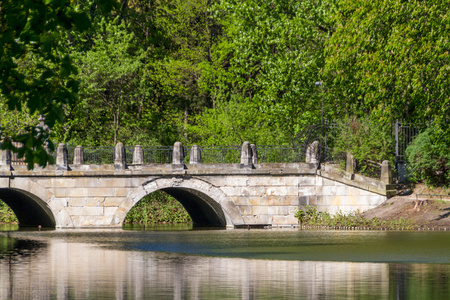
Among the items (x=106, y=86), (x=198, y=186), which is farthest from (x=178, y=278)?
(x=106, y=86)

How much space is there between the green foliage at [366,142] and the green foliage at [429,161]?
4.84 ft

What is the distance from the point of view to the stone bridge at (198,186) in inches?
1245

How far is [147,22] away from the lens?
4650 centimetres

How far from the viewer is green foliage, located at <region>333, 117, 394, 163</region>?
33406mm

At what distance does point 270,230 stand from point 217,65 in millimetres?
17503

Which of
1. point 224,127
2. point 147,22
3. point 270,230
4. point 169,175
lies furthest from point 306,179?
point 147,22

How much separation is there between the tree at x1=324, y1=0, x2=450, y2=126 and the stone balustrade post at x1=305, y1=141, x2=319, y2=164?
3.26m

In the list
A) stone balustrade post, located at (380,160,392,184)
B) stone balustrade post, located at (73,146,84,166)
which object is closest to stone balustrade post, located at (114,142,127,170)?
stone balustrade post, located at (73,146,84,166)

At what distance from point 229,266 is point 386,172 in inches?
637

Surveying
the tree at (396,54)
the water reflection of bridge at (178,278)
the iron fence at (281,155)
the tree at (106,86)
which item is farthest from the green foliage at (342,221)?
the tree at (106,86)

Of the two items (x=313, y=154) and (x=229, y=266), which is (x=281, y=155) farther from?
(x=229, y=266)

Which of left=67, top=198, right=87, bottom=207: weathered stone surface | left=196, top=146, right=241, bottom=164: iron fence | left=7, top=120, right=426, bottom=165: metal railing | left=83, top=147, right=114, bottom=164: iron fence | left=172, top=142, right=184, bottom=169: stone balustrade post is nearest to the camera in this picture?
left=67, top=198, right=87, bottom=207: weathered stone surface

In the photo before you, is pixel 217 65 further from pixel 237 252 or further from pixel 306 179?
pixel 237 252

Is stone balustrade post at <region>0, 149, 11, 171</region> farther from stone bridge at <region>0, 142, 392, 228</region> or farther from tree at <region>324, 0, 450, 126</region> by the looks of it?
tree at <region>324, 0, 450, 126</region>
